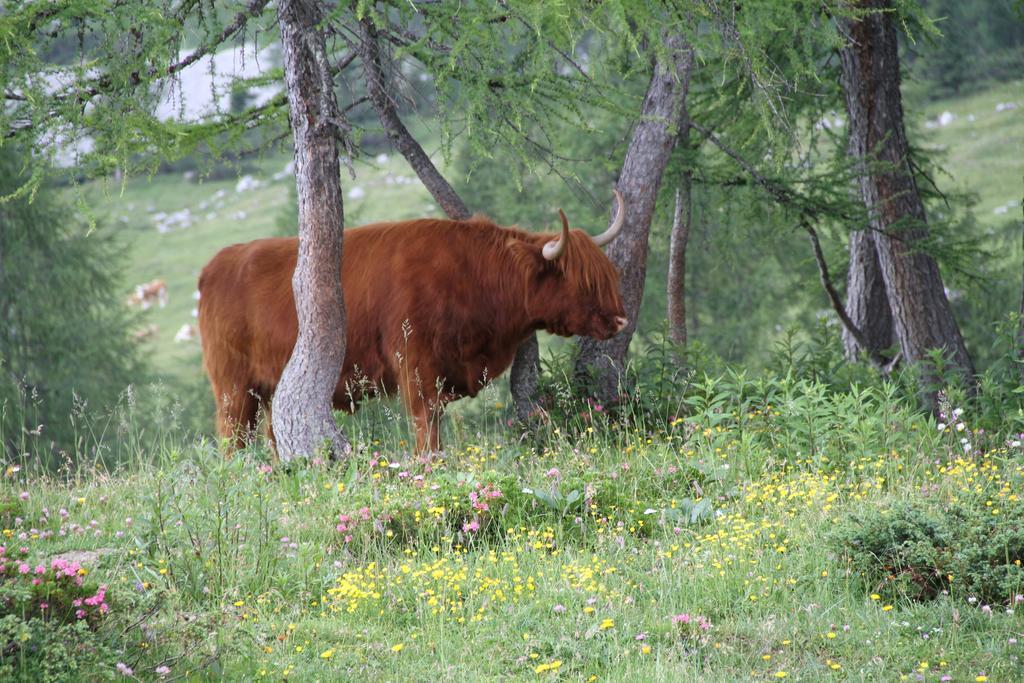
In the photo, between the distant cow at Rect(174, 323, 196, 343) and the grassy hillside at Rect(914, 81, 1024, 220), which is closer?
the grassy hillside at Rect(914, 81, 1024, 220)

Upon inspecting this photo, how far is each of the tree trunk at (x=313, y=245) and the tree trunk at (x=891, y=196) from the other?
4979mm

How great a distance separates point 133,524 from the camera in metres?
5.93

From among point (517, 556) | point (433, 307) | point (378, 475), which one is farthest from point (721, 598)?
point (433, 307)

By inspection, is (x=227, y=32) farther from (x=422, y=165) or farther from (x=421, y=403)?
(x=421, y=403)

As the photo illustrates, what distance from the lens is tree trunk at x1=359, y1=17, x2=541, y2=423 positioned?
28.0 ft

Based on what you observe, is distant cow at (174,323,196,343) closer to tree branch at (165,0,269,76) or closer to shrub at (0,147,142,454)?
shrub at (0,147,142,454)

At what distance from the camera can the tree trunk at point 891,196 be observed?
10.0m

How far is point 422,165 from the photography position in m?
9.17

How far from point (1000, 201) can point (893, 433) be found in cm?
4488

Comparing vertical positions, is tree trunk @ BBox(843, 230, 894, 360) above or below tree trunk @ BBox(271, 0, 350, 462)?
below

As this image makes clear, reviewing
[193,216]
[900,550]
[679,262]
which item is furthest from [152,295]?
[900,550]

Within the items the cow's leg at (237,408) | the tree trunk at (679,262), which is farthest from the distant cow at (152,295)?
the cow's leg at (237,408)

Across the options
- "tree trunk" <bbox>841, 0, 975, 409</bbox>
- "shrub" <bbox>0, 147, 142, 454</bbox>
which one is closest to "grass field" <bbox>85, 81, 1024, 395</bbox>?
"shrub" <bbox>0, 147, 142, 454</bbox>

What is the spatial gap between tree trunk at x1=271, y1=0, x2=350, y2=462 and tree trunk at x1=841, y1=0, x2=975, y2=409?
4.98m
